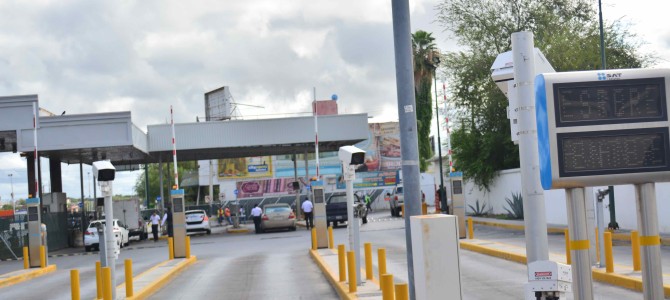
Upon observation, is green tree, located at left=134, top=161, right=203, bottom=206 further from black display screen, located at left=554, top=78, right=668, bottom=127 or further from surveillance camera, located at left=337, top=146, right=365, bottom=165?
black display screen, located at left=554, top=78, right=668, bottom=127

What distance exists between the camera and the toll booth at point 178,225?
23.2 meters

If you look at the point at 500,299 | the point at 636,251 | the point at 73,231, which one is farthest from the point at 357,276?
the point at 73,231

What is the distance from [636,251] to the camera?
1354 cm

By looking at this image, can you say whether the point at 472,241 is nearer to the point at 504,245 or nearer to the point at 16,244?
the point at 504,245

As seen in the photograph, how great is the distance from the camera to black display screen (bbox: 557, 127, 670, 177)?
6.77 metres

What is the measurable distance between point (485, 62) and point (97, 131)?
55.2 ft

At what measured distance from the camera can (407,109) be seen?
30.4ft

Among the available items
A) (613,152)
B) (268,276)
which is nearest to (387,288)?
(613,152)

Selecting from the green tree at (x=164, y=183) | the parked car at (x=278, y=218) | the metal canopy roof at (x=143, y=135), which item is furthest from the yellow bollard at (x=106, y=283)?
the green tree at (x=164, y=183)

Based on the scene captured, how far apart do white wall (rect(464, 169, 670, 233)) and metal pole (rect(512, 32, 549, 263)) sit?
1372cm

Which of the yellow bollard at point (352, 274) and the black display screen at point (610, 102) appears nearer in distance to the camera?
the black display screen at point (610, 102)

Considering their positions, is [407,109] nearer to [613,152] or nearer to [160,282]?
[613,152]

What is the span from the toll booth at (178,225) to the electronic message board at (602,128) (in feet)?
57.5

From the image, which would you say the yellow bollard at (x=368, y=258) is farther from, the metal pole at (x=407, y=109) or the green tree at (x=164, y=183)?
the green tree at (x=164, y=183)
